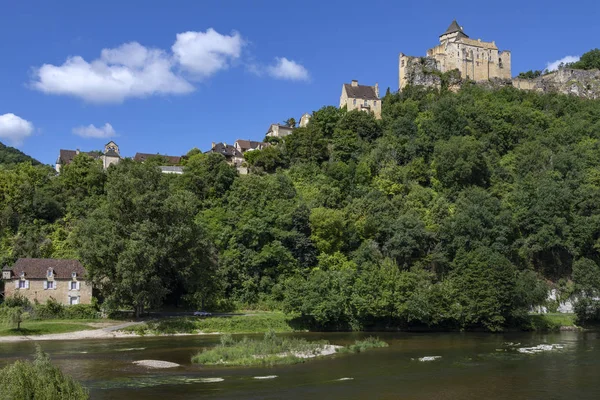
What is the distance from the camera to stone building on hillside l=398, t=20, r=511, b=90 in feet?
392

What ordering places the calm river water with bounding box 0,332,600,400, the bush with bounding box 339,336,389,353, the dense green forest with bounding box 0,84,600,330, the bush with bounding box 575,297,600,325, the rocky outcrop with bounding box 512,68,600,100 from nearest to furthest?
the calm river water with bounding box 0,332,600,400
the bush with bounding box 339,336,389,353
the dense green forest with bounding box 0,84,600,330
the bush with bounding box 575,297,600,325
the rocky outcrop with bounding box 512,68,600,100

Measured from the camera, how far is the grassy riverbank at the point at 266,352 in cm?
3928

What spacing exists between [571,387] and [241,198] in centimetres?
5775

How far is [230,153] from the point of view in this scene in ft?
358

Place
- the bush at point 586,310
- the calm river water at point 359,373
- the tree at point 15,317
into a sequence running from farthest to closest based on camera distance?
the bush at point 586,310 < the tree at point 15,317 < the calm river water at point 359,373

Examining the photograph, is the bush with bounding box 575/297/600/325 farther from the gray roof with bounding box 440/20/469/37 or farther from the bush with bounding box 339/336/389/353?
the gray roof with bounding box 440/20/469/37

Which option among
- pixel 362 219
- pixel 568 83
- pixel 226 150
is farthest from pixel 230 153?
pixel 568 83

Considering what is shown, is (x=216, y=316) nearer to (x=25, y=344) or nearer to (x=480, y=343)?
(x=25, y=344)

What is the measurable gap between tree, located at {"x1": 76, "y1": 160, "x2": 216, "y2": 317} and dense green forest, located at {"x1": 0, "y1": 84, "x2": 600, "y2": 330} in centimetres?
18

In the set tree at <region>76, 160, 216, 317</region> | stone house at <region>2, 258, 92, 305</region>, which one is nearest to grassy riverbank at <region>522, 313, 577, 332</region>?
tree at <region>76, 160, 216, 317</region>

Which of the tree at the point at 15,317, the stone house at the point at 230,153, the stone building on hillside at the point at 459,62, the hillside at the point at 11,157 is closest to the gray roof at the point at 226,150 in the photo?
the stone house at the point at 230,153

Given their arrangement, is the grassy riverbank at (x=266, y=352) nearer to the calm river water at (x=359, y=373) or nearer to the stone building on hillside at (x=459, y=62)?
the calm river water at (x=359, y=373)

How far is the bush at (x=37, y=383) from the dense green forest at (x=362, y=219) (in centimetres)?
3142

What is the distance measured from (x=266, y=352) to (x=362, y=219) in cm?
3764
